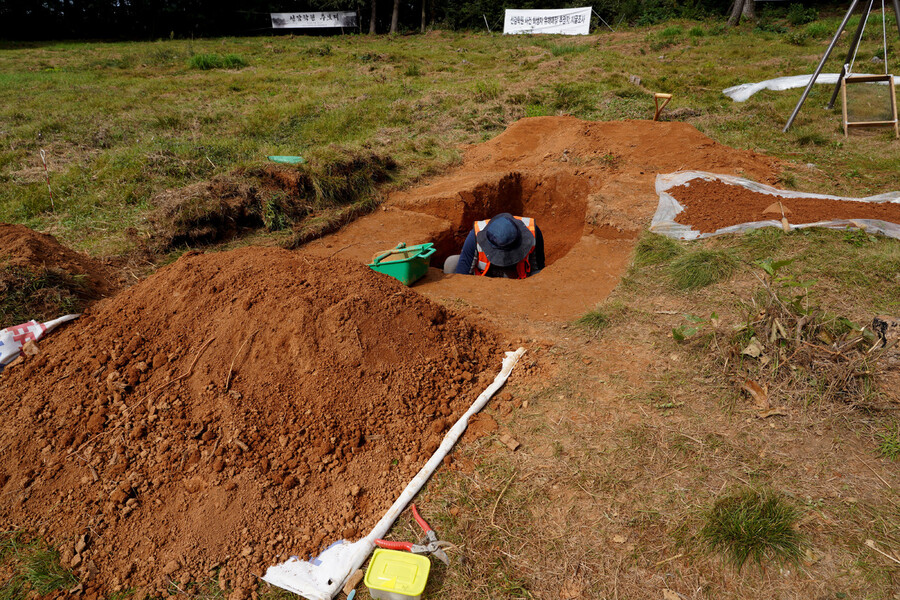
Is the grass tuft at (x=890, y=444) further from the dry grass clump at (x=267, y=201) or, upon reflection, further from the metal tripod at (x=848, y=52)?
the metal tripod at (x=848, y=52)

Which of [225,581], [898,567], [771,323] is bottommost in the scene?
[225,581]

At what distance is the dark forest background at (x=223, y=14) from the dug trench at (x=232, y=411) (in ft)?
76.5

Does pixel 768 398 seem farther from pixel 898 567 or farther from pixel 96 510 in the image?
pixel 96 510

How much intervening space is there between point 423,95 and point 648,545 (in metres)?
10.1

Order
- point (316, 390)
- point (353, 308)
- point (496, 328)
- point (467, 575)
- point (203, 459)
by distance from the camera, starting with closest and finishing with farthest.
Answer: point (467, 575) < point (203, 459) < point (316, 390) < point (353, 308) < point (496, 328)

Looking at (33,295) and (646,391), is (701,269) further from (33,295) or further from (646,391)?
(33,295)

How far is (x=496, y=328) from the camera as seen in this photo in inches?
146

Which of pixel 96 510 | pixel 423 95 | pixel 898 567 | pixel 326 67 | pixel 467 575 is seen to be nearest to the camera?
pixel 898 567

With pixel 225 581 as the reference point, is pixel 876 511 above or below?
above

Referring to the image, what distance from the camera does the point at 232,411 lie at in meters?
2.67

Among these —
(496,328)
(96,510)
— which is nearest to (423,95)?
(496,328)

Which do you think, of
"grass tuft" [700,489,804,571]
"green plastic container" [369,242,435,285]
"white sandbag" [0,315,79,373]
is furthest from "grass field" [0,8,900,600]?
"white sandbag" [0,315,79,373]

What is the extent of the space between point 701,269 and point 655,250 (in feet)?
2.14

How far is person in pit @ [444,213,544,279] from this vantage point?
464 centimetres
